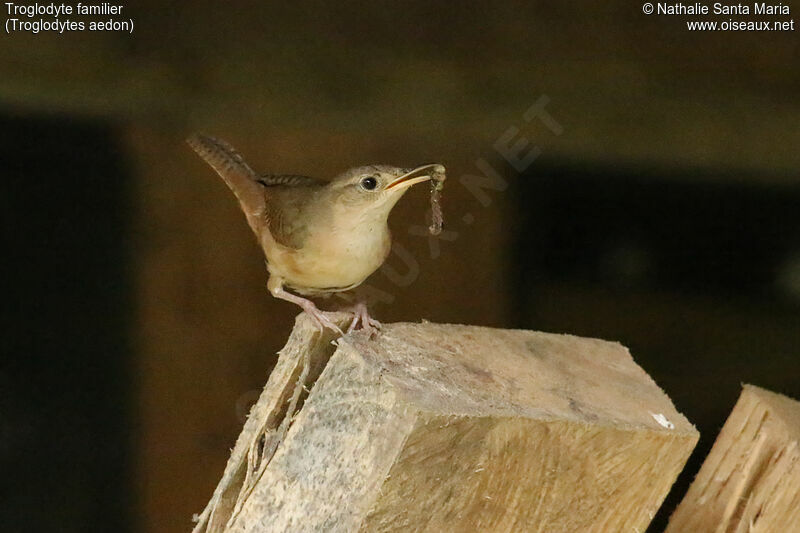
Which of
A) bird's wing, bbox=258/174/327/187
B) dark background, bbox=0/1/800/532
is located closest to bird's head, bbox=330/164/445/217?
bird's wing, bbox=258/174/327/187

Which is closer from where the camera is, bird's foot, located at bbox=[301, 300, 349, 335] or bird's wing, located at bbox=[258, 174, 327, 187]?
bird's foot, located at bbox=[301, 300, 349, 335]

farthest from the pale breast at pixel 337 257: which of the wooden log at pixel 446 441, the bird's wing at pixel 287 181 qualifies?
the wooden log at pixel 446 441

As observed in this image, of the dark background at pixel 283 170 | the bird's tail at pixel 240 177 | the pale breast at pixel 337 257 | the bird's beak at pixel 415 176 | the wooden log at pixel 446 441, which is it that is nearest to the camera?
the wooden log at pixel 446 441

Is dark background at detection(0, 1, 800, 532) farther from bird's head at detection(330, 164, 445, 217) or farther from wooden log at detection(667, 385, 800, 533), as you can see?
wooden log at detection(667, 385, 800, 533)

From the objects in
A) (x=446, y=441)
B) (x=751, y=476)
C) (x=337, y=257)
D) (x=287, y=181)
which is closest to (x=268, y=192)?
(x=287, y=181)

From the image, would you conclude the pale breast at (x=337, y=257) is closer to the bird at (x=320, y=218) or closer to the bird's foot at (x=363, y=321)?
the bird at (x=320, y=218)

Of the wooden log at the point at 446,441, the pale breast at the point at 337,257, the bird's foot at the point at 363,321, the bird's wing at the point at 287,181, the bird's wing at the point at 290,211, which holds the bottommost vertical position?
the wooden log at the point at 446,441
